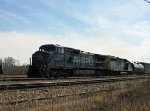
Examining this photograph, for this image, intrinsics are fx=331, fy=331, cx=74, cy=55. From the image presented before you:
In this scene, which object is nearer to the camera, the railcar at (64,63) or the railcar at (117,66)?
the railcar at (64,63)

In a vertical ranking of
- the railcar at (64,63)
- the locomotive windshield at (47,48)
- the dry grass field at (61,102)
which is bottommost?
the dry grass field at (61,102)

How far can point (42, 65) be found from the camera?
33.2m

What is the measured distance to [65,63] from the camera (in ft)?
121

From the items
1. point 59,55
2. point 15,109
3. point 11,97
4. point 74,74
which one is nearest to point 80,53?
point 74,74

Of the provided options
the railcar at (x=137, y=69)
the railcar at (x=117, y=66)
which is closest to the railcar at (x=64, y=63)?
the railcar at (x=117, y=66)

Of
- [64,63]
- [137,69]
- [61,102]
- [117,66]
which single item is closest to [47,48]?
[64,63]

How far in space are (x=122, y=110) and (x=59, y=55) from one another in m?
22.8

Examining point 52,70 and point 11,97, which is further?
point 52,70

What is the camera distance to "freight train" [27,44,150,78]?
3331 cm

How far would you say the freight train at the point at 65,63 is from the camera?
33312mm

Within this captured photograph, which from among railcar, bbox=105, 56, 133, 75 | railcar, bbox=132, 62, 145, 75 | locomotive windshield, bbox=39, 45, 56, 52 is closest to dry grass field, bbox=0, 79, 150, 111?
locomotive windshield, bbox=39, 45, 56, 52

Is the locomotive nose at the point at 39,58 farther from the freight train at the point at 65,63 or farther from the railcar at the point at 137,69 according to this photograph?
the railcar at the point at 137,69

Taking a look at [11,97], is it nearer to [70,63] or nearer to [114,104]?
[114,104]

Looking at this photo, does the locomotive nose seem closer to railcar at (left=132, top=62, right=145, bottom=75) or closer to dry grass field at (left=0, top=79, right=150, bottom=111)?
dry grass field at (left=0, top=79, right=150, bottom=111)
